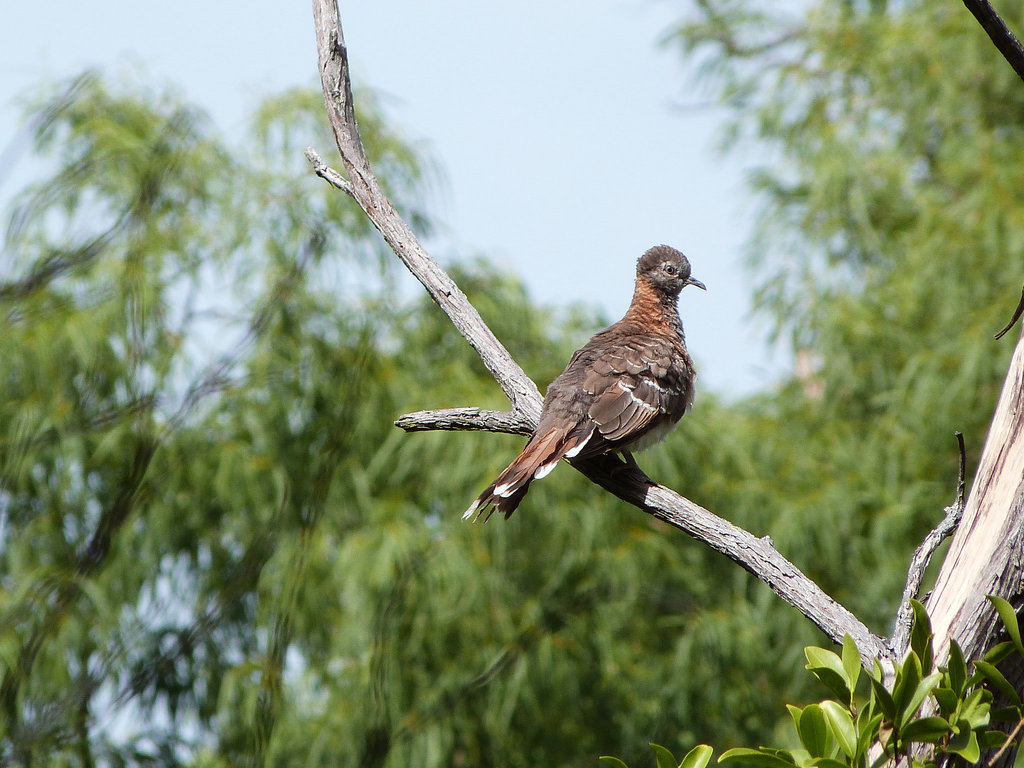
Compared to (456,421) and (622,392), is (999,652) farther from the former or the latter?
(622,392)

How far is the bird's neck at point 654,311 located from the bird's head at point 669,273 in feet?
0.11

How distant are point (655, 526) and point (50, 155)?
424 centimetres

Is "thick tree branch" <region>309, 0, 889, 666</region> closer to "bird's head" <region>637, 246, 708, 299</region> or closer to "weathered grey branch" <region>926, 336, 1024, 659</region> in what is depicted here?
"weathered grey branch" <region>926, 336, 1024, 659</region>

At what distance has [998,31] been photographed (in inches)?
82.5

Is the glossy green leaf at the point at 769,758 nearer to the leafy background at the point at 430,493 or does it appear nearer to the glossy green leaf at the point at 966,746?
the glossy green leaf at the point at 966,746

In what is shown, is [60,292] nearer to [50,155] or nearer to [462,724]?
[50,155]

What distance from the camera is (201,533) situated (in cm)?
580

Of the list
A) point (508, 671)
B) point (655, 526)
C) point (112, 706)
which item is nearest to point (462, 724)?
point (508, 671)

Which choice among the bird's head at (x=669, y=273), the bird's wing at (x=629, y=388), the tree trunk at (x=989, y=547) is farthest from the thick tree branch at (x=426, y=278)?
the bird's head at (x=669, y=273)

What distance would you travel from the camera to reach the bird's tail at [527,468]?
330cm

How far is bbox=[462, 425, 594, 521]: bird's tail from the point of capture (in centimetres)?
330

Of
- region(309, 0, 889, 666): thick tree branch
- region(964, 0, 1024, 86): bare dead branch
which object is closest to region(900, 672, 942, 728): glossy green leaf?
region(309, 0, 889, 666): thick tree branch

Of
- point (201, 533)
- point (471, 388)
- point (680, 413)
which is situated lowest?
point (680, 413)

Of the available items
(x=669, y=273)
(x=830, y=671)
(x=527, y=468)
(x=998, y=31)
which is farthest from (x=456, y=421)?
(x=669, y=273)
